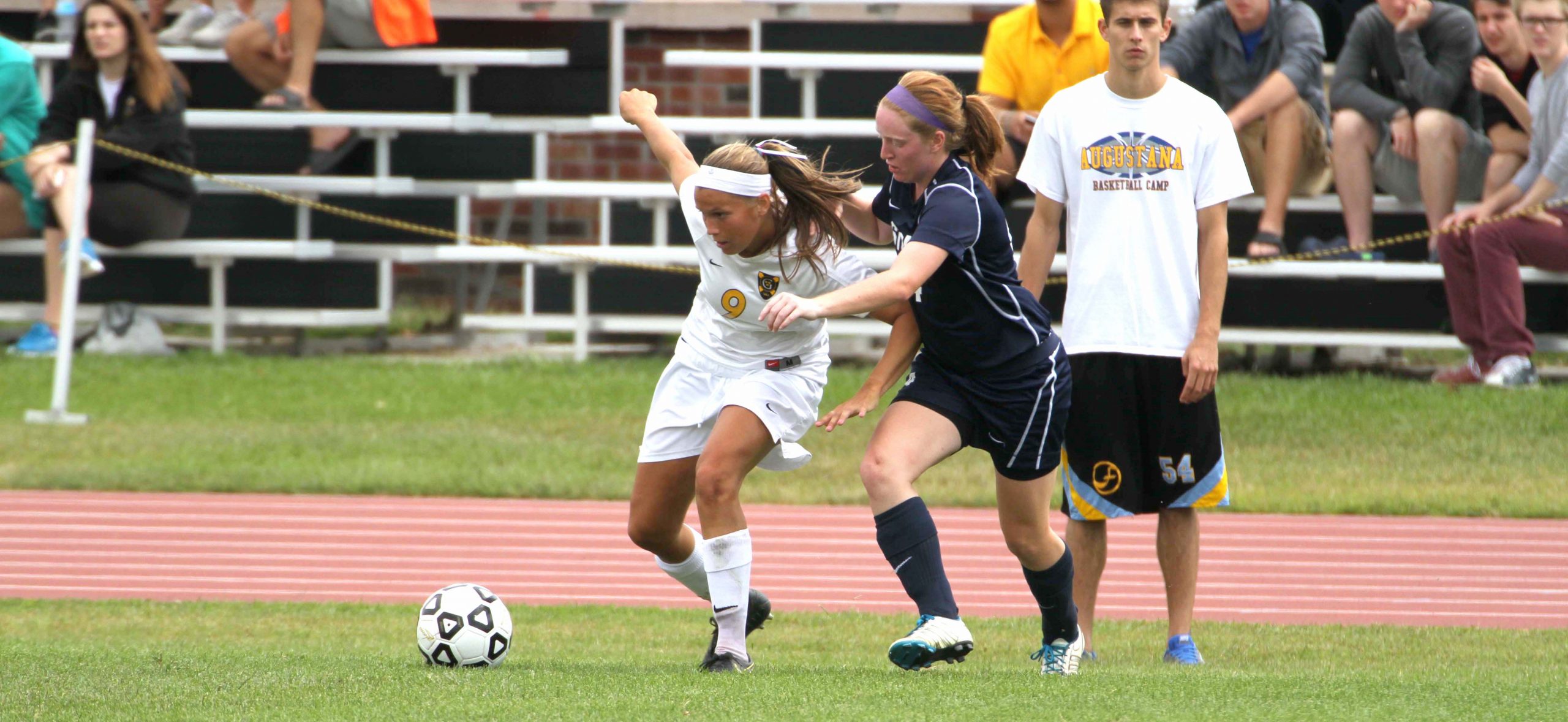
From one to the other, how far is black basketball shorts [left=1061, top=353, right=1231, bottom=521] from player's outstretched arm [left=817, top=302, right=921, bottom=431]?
714 millimetres

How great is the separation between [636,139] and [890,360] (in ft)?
31.0

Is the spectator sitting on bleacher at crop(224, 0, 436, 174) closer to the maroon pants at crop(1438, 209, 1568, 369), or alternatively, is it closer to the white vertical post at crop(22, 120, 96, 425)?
the white vertical post at crop(22, 120, 96, 425)

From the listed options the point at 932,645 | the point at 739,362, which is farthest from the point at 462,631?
the point at 932,645

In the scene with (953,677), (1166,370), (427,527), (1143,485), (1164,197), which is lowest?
(427,527)

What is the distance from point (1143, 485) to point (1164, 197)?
95 cm

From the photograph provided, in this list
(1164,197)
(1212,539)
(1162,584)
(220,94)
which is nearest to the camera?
(1164,197)

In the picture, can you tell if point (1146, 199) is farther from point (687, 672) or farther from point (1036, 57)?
point (1036, 57)

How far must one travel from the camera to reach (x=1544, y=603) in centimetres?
726

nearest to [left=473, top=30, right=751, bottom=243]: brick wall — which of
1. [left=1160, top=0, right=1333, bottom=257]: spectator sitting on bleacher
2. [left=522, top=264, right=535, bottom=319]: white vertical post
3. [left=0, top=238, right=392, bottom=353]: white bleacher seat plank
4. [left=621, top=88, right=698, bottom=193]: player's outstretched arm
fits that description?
[left=522, top=264, right=535, bottom=319]: white vertical post

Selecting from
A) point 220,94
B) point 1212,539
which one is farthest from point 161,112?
point 1212,539

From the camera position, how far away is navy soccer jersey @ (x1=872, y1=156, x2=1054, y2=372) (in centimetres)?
537

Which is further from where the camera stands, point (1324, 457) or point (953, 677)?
point (1324, 457)

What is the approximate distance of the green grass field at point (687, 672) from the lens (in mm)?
4648

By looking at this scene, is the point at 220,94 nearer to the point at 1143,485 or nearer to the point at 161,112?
the point at 161,112
